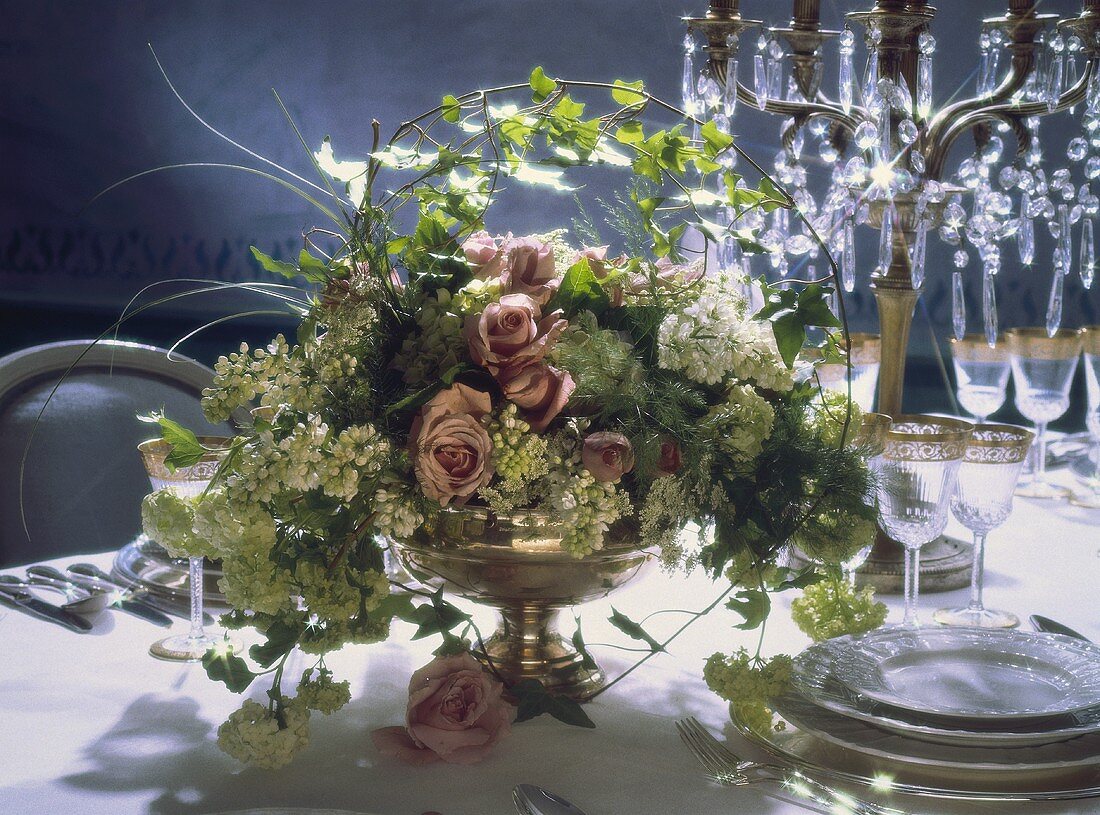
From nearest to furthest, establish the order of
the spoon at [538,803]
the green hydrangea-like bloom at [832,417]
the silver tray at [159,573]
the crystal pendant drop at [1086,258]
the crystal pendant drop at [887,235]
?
the spoon at [538,803] → the green hydrangea-like bloom at [832,417] → the silver tray at [159,573] → the crystal pendant drop at [887,235] → the crystal pendant drop at [1086,258]

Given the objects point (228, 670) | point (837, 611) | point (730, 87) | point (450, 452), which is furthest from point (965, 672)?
point (730, 87)

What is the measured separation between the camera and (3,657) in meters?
0.97

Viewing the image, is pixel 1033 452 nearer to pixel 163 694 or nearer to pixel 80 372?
pixel 163 694

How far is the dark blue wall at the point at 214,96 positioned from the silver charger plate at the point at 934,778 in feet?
10.6

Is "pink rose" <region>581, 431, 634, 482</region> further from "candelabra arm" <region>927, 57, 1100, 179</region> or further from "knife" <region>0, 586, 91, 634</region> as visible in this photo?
"candelabra arm" <region>927, 57, 1100, 179</region>

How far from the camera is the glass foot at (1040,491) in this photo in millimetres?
1578

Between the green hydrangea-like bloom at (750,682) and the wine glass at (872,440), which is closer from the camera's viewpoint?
the green hydrangea-like bloom at (750,682)

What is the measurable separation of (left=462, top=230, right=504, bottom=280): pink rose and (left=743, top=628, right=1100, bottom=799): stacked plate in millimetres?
382

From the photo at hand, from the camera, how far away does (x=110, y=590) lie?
1112 mm

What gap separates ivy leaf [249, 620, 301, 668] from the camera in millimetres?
774

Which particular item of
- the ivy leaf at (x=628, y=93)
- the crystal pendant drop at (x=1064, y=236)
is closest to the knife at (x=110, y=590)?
the ivy leaf at (x=628, y=93)

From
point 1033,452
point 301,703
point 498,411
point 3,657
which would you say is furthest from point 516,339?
point 1033,452

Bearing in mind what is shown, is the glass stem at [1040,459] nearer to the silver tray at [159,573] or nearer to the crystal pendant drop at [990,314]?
the crystal pendant drop at [990,314]

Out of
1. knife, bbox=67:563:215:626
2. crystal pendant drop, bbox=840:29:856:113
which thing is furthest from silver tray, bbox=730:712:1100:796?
crystal pendant drop, bbox=840:29:856:113
